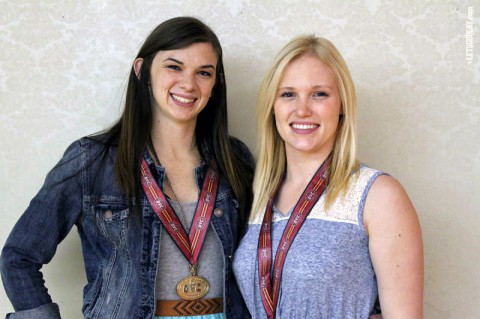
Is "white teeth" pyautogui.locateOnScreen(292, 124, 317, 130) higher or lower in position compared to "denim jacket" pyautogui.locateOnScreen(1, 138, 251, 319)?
higher

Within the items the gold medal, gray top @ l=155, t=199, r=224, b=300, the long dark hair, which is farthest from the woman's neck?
the gold medal

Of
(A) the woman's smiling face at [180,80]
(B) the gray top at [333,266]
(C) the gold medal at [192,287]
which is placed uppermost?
(A) the woman's smiling face at [180,80]

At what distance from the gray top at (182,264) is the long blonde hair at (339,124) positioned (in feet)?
0.63

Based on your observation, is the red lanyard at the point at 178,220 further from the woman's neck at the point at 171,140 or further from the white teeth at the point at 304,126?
the white teeth at the point at 304,126

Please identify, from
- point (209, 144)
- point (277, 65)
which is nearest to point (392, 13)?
point (277, 65)

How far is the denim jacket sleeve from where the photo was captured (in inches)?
76.9

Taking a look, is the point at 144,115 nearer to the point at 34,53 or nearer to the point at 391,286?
the point at 34,53

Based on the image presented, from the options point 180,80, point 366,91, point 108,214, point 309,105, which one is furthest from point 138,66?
point 366,91

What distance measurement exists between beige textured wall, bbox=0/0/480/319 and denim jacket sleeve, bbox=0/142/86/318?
1.62ft

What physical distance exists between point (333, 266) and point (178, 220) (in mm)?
579

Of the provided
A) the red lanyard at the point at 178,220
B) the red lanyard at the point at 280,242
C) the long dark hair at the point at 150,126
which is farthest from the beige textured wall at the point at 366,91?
the red lanyard at the point at 280,242

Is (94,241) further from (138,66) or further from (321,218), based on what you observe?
(321,218)

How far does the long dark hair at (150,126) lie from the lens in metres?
2.10

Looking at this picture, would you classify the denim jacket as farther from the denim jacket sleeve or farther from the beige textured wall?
the beige textured wall
